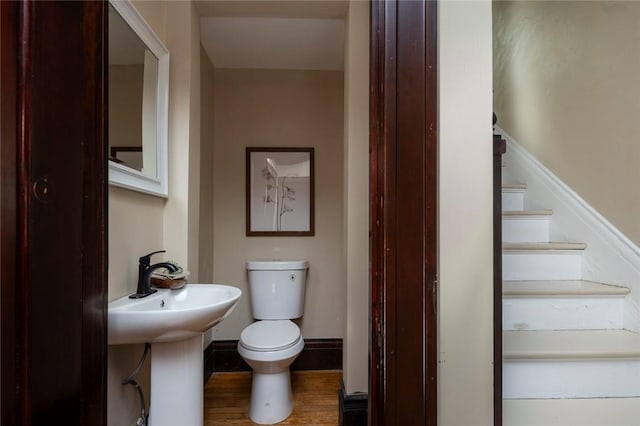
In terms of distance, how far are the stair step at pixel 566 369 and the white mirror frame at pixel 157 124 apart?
1441mm

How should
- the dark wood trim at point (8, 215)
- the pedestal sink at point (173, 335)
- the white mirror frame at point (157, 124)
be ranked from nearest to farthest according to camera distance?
the dark wood trim at point (8, 215) < the pedestal sink at point (173, 335) < the white mirror frame at point (157, 124)

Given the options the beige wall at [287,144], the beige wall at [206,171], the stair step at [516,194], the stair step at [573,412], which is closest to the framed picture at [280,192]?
the beige wall at [287,144]

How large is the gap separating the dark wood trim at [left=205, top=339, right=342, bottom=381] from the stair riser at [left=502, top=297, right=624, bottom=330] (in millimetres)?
1445

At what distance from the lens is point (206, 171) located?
2143mm

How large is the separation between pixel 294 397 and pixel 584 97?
88.7 inches

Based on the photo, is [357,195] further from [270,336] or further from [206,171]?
[206,171]

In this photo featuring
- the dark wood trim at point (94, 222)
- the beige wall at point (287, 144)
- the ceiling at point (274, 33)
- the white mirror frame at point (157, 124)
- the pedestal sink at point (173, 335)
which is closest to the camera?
the dark wood trim at point (94, 222)

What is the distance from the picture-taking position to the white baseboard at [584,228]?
1.26 meters

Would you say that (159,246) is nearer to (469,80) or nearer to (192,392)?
(192,392)

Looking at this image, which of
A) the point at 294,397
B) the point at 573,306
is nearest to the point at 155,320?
the point at 294,397

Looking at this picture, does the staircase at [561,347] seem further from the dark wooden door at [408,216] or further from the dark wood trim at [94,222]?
the dark wood trim at [94,222]

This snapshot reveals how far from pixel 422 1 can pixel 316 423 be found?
193 cm

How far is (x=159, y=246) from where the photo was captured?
148cm

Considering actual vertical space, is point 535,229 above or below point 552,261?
above
